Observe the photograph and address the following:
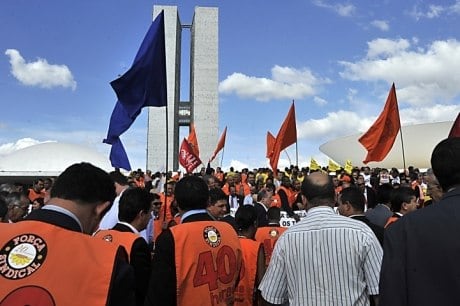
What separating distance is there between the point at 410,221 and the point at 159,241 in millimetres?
1693

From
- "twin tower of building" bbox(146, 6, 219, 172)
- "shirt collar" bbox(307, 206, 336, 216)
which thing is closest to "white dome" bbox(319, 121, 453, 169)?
"twin tower of building" bbox(146, 6, 219, 172)

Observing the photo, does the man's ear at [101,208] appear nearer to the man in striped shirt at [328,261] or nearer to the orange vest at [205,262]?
the orange vest at [205,262]

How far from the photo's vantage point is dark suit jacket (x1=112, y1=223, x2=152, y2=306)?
330 centimetres

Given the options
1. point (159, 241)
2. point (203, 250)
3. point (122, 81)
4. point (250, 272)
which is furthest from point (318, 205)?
point (122, 81)

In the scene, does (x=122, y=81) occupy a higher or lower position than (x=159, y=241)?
higher

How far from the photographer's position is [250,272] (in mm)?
4492

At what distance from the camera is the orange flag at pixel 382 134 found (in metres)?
10.2

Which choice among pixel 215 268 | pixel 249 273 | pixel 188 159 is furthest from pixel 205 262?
pixel 188 159

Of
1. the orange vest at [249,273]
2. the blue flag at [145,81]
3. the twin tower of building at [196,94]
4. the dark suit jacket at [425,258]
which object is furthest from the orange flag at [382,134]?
the twin tower of building at [196,94]

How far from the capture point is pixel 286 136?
12273mm

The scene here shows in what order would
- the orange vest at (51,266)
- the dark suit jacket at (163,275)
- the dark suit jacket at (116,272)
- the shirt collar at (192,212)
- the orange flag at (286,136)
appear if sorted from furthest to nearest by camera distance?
the orange flag at (286,136) → the shirt collar at (192,212) → the dark suit jacket at (163,275) → the dark suit jacket at (116,272) → the orange vest at (51,266)

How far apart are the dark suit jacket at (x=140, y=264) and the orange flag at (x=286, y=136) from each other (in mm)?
8912

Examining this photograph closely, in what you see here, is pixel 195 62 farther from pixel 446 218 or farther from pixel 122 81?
pixel 446 218

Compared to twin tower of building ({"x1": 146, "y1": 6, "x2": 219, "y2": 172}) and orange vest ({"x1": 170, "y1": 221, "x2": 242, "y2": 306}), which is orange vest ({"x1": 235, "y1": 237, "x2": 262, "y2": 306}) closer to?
orange vest ({"x1": 170, "y1": 221, "x2": 242, "y2": 306})
